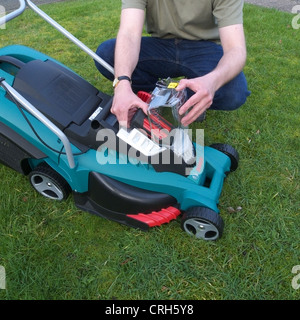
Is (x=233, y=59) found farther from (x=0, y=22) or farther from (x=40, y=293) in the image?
(x=40, y=293)

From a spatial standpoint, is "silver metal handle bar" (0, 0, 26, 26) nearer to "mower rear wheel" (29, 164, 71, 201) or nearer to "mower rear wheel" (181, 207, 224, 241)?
"mower rear wheel" (29, 164, 71, 201)

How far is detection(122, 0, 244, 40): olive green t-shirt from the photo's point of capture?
150cm

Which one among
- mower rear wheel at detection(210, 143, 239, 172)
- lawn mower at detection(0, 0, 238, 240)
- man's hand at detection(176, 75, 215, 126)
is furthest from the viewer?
mower rear wheel at detection(210, 143, 239, 172)

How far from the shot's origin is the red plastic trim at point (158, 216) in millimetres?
1358

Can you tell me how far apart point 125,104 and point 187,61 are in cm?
61

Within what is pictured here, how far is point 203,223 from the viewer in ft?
4.38

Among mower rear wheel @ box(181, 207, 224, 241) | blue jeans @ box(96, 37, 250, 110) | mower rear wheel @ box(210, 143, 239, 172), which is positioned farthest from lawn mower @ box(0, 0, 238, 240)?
blue jeans @ box(96, 37, 250, 110)

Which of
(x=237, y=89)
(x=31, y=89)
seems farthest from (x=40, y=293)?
(x=237, y=89)

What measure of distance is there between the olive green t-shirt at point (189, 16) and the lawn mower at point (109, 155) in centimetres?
44

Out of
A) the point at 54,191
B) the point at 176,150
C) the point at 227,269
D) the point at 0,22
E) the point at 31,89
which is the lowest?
the point at 227,269

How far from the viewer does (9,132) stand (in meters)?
1.42

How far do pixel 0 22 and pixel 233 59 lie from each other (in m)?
0.95

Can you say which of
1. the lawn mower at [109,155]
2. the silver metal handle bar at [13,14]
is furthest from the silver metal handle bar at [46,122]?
the silver metal handle bar at [13,14]

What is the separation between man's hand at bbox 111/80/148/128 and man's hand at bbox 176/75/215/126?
0.53 feet
